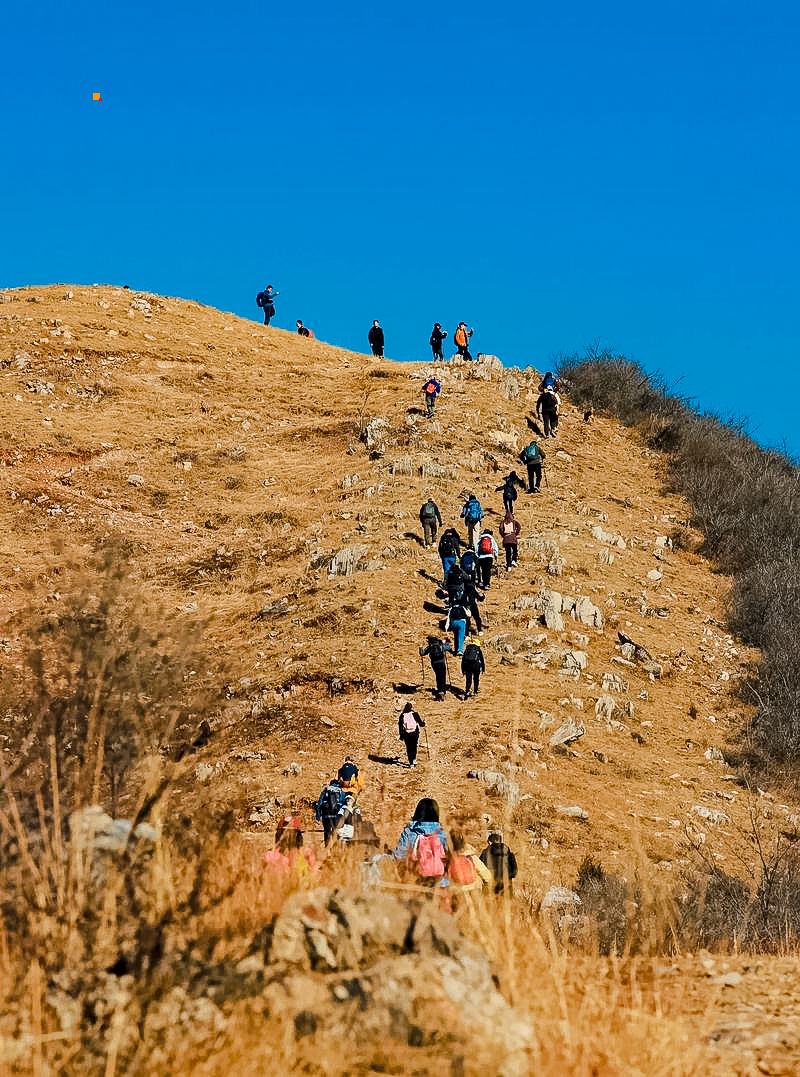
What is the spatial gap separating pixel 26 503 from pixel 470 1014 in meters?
23.4

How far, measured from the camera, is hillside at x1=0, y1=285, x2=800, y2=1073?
14055 mm

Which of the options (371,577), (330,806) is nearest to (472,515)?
(371,577)

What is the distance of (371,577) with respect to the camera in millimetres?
21000

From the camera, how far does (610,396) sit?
115ft

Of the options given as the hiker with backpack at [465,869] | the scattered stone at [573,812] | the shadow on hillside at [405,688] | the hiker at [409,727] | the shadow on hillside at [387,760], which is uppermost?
the shadow on hillside at [405,688]

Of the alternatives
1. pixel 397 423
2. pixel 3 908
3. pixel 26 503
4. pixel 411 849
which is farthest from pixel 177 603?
pixel 3 908

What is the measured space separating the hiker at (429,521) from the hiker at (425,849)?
42.1ft

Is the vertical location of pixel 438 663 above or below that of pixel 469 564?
below

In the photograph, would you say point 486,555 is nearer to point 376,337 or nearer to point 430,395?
point 430,395

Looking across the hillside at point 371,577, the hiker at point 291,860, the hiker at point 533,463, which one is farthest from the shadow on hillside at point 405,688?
the hiker at point 533,463

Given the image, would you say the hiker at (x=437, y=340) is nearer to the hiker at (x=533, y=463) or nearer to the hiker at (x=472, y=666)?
the hiker at (x=533, y=463)

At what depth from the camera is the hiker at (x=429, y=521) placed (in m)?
21.8

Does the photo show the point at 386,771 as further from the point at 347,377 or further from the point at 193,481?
the point at 347,377

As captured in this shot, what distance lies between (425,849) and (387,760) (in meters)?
6.51
